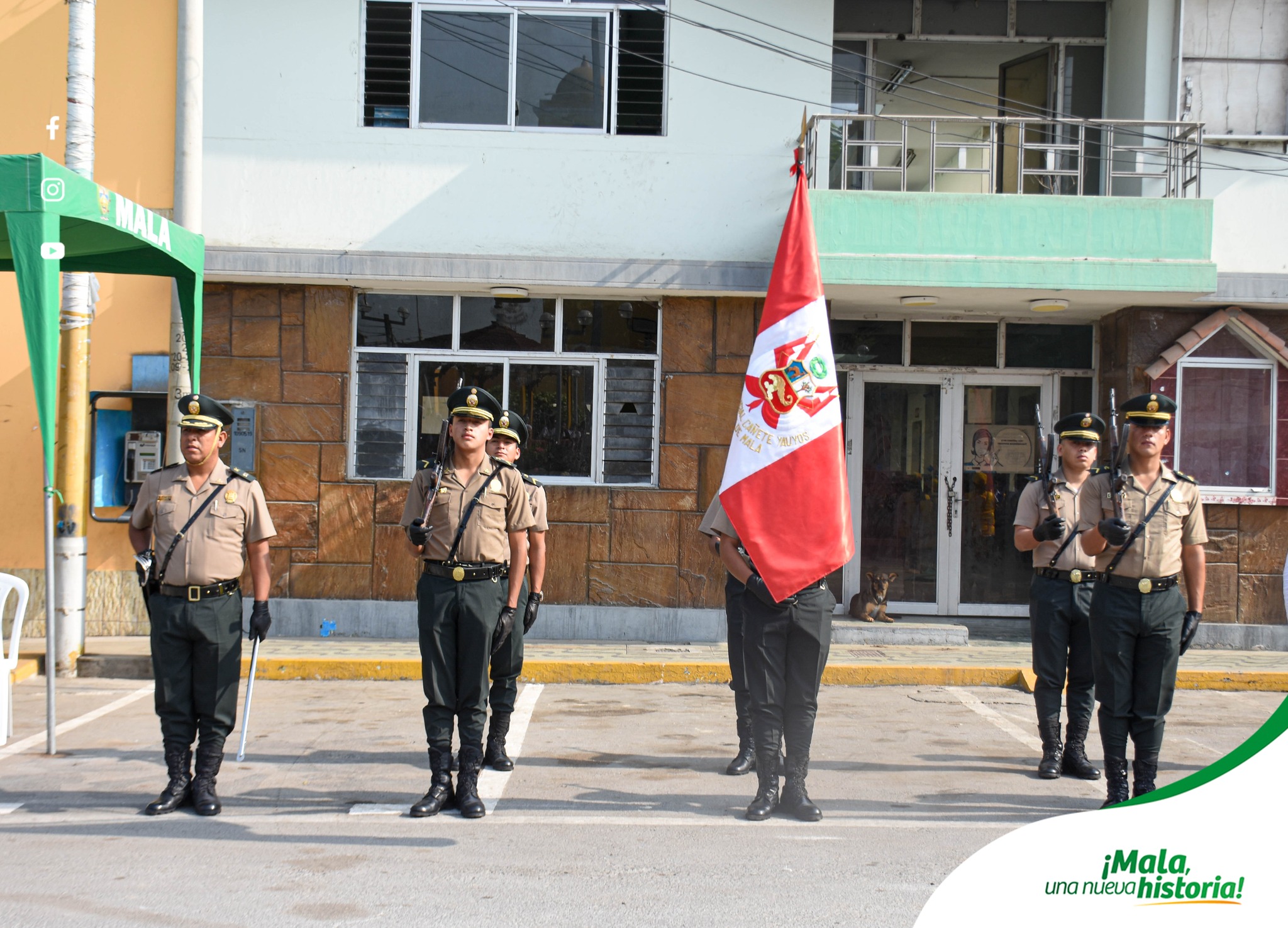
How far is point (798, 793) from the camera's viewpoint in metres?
5.50

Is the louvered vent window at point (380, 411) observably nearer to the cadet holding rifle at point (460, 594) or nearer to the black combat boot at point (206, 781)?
the cadet holding rifle at point (460, 594)

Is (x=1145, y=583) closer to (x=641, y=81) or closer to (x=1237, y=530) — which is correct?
(x=1237, y=530)

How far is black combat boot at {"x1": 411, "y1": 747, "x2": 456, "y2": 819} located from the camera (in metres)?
5.42

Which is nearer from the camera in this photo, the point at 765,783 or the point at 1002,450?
the point at 765,783

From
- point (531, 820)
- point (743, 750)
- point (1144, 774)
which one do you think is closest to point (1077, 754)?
point (1144, 774)

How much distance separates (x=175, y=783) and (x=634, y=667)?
14.8 feet

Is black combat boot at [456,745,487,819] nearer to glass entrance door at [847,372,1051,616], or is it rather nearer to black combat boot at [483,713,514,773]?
black combat boot at [483,713,514,773]

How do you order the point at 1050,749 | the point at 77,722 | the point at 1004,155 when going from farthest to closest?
the point at 1004,155 < the point at 77,722 < the point at 1050,749

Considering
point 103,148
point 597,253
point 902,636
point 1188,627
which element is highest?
point 103,148

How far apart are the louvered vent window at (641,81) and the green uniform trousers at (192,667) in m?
7.08

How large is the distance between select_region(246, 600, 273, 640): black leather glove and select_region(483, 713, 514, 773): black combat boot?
1405 mm

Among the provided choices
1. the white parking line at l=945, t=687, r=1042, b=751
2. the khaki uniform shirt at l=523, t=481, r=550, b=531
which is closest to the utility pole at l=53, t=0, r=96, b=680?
the khaki uniform shirt at l=523, t=481, r=550, b=531

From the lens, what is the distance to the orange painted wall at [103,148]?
34.6ft

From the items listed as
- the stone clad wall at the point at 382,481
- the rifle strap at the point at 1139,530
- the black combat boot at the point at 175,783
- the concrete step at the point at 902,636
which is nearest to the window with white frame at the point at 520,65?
the stone clad wall at the point at 382,481
